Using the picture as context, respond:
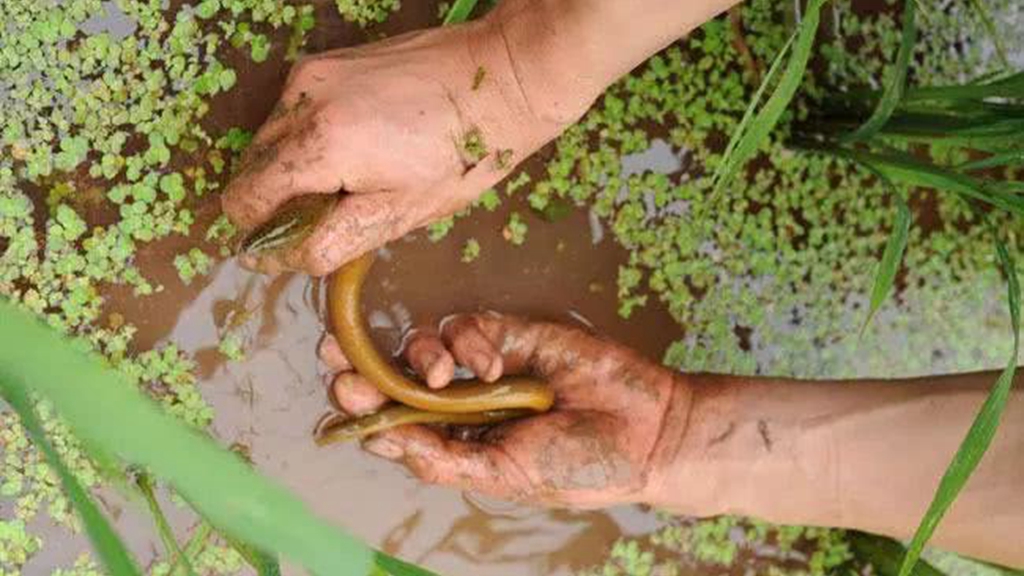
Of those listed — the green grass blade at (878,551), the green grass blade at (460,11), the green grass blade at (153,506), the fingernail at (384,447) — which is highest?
the green grass blade at (460,11)

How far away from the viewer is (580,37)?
5.01 ft

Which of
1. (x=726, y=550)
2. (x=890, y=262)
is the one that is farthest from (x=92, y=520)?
(x=726, y=550)

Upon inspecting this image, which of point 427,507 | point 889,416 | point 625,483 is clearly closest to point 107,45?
point 427,507

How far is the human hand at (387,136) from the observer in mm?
1534

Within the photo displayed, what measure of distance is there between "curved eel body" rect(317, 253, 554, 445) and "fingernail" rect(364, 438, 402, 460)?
2 centimetres

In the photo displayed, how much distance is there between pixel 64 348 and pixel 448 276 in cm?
122

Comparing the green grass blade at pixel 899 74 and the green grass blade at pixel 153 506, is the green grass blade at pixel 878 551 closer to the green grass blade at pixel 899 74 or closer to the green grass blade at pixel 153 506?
the green grass blade at pixel 899 74

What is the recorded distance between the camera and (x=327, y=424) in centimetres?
188

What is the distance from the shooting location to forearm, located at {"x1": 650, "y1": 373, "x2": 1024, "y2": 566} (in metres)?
1.86

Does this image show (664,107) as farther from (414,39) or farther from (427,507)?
(427,507)

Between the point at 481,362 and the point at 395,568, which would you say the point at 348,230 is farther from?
the point at 395,568

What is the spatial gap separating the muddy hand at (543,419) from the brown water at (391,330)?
0.19 ft

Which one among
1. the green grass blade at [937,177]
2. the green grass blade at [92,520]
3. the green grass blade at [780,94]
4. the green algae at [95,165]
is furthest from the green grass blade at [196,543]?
the green grass blade at [937,177]

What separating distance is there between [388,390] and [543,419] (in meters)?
0.26
